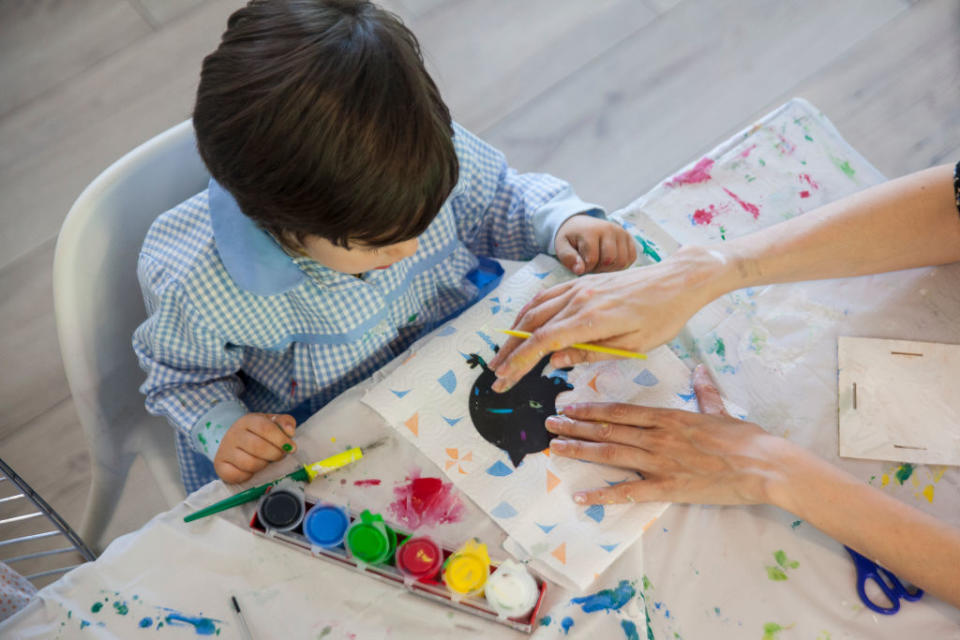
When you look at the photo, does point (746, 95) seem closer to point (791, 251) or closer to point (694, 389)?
point (791, 251)

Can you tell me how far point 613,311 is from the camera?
0.77 m

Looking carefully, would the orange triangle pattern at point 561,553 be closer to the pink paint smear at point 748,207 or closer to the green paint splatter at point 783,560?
the green paint splatter at point 783,560

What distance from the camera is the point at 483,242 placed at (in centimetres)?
100

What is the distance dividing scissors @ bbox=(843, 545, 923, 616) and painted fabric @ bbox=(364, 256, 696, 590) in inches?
8.3

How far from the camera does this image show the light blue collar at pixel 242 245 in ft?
2.29

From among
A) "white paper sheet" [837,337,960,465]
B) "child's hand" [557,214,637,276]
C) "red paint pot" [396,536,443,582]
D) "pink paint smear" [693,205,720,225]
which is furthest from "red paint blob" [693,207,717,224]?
"red paint pot" [396,536,443,582]

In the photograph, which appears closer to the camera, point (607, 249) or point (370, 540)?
point (370, 540)

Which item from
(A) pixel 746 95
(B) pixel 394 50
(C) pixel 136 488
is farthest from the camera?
(A) pixel 746 95

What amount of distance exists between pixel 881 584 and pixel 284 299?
0.70 meters

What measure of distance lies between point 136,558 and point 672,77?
1.59m

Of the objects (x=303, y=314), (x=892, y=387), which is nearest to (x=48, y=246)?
(x=303, y=314)

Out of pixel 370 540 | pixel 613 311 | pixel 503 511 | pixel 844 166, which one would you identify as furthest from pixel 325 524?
pixel 844 166

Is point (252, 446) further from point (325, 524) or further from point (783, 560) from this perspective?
point (783, 560)

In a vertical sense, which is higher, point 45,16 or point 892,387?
point 45,16
